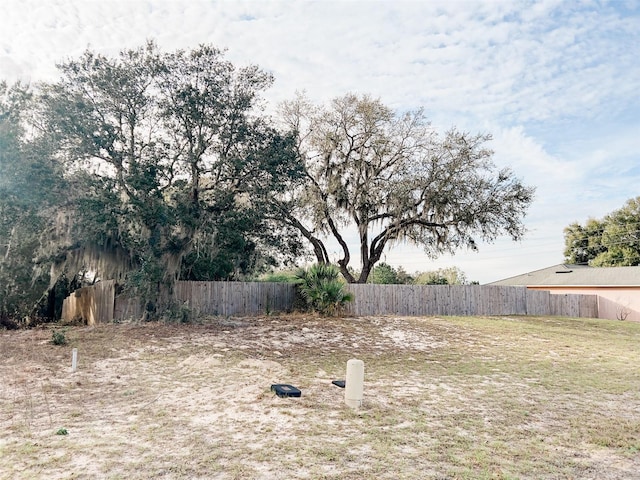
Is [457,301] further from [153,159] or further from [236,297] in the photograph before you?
[153,159]

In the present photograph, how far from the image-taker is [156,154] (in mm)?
12758

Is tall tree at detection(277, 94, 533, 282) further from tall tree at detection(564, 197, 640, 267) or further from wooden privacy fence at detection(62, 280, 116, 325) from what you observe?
tall tree at detection(564, 197, 640, 267)

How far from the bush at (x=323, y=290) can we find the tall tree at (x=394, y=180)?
140 inches

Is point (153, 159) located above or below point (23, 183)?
above

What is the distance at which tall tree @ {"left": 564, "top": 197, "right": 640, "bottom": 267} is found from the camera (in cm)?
3097

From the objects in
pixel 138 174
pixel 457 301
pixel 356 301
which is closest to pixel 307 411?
pixel 138 174

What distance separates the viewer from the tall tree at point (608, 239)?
3097 cm

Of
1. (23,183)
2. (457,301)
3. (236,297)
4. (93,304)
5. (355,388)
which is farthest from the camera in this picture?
(457,301)

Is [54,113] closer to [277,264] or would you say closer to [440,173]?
[277,264]

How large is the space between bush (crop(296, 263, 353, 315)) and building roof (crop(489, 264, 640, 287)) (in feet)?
51.8

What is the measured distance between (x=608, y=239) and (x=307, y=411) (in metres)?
34.3

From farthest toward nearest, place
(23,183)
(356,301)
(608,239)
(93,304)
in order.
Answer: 1. (608,239)
2. (356,301)
3. (93,304)
4. (23,183)

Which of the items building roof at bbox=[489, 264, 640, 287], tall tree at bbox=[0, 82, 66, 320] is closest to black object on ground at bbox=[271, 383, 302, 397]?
tall tree at bbox=[0, 82, 66, 320]

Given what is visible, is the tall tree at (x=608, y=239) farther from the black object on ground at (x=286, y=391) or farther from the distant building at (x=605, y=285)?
the black object on ground at (x=286, y=391)
